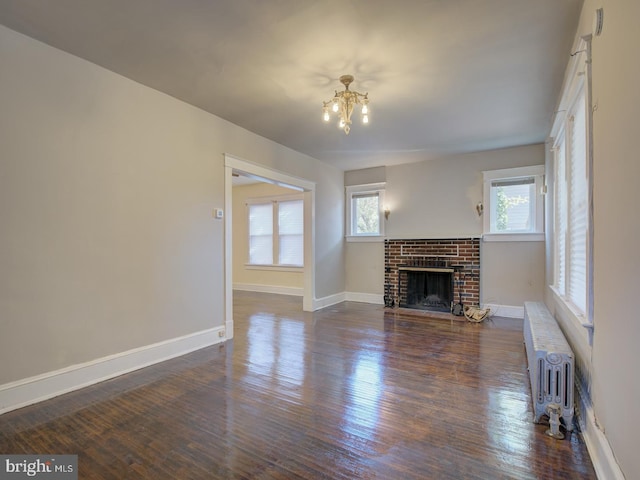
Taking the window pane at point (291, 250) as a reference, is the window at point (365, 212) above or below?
above

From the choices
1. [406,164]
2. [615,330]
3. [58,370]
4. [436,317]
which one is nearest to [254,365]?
[58,370]

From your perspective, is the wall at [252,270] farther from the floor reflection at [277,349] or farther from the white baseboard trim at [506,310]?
the white baseboard trim at [506,310]

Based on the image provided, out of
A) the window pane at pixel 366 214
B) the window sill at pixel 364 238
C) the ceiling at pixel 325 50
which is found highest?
the ceiling at pixel 325 50

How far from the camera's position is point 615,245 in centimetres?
154

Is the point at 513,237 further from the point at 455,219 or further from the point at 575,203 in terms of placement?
the point at 575,203

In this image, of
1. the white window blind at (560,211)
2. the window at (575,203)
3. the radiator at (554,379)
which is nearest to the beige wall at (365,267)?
the white window blind at (560,211)

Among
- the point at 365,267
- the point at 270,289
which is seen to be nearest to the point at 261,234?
the point at 270,289

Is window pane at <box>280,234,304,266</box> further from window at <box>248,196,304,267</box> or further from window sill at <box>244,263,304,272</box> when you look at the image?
window sill at <box>244,263,304,272</box>

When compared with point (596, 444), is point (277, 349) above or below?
Result: below

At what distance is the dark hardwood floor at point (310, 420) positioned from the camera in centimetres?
174

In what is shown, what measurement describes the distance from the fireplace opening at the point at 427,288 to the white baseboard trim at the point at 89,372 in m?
3.84

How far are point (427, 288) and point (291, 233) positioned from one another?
343 cm

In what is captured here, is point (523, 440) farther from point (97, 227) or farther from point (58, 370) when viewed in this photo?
point (97, 227)

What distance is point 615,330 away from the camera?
4.97 ft
